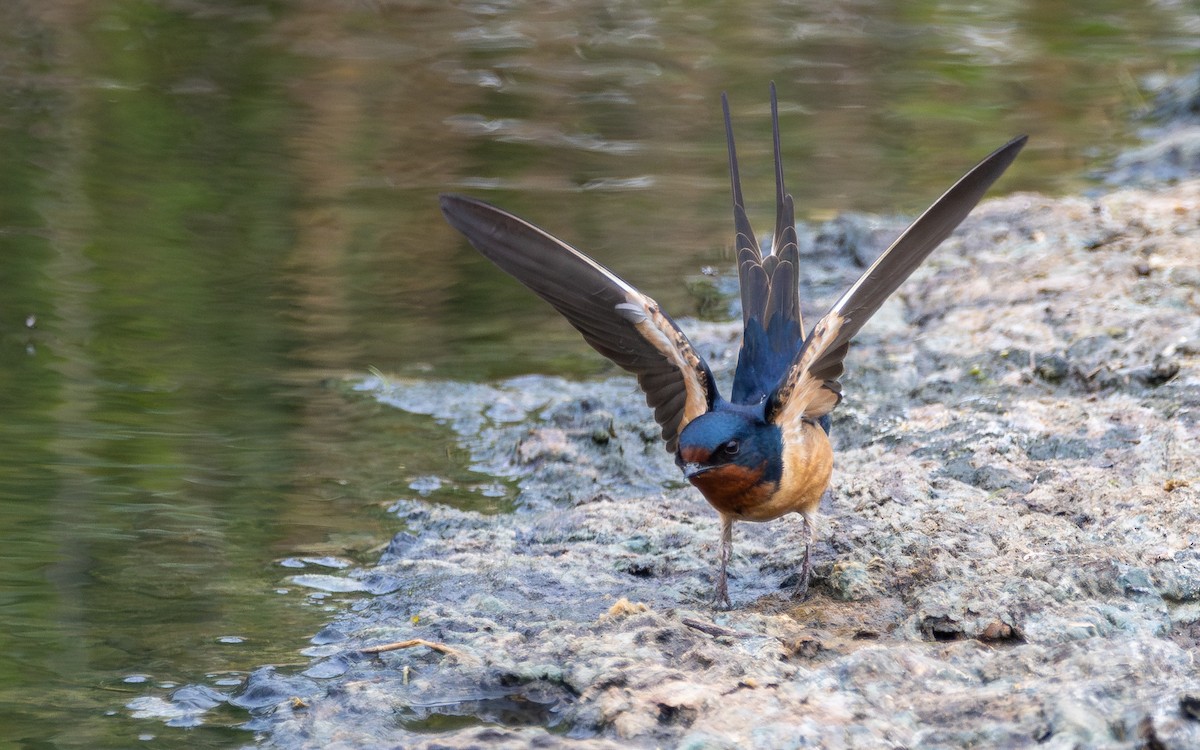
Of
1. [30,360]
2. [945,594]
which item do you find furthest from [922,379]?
[30,360]

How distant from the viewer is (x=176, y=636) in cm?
→ 409

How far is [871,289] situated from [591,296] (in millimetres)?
794

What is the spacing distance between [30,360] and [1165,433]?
4493mm

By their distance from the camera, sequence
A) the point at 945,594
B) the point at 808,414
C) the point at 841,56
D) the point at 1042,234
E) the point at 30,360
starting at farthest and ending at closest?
the point at 841,56, the point at 1042,234, the point at 30,360, the point at 808,414, the point at 945,594

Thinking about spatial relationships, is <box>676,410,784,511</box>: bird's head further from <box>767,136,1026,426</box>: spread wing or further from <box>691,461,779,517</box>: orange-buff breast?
<box>767,136,1026,426</box>: spread wing

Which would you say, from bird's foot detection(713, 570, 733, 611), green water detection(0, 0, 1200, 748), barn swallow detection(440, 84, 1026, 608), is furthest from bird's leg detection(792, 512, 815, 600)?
green water detection(0, 0, 1200, 748)

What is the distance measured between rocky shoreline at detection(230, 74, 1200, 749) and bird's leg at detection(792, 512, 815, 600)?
2.6 inches

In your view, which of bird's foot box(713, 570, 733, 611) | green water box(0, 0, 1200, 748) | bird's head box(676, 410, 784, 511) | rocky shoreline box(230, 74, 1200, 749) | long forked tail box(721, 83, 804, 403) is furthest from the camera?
long forked tail box(721, 83, 804, 403)

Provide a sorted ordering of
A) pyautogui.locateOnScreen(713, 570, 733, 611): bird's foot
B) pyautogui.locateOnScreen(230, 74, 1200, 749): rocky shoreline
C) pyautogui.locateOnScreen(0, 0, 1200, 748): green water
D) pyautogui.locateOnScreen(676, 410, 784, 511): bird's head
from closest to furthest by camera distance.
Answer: pyautogui.locateOnScreen(230, 74, 1200, 749): rocky shoreline, pyautogui.locateOnScreen(676, 410, 784, 511): bird's head, pyautogui.locateOnScreen(713, 570, 733, 611): bird's foot, pyautogui.locateOnScreen(0, 0, 1200, 748): green water

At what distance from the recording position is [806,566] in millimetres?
4156

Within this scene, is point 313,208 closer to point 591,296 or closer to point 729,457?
point 591,296

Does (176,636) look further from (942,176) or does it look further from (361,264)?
(942,176)

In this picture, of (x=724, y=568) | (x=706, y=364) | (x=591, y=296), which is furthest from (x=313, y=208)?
(x=724, y=568)

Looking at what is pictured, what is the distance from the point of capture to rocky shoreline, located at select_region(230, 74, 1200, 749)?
3158 millimetres
